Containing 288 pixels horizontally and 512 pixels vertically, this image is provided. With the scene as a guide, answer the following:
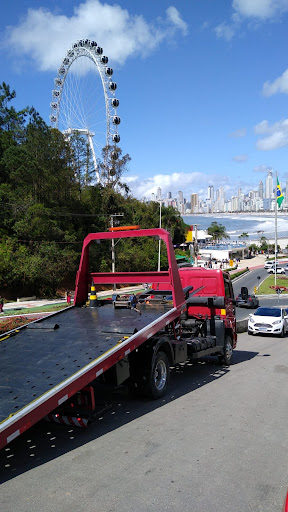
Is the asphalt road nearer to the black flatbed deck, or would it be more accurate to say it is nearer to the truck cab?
the black flatbed deck

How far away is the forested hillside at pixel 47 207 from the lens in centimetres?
4291

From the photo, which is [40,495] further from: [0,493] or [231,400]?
[231,400]

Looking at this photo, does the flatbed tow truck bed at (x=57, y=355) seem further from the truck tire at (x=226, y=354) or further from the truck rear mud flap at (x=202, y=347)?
the truck tire at (x=226, y=354)

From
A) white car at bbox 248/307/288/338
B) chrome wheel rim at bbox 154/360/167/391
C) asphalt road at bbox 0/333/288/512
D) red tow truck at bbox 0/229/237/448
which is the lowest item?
white car at bbox 248/307/288/338

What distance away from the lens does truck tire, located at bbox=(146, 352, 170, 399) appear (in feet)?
24.0

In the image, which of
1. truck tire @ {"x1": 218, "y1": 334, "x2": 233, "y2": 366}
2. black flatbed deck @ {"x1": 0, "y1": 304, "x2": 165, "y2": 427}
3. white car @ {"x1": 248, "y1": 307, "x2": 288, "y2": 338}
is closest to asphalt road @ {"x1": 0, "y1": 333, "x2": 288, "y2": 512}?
black flatbed deck @ {"x1": 0, "y1": 304, "x2": 165, "y2": 427}

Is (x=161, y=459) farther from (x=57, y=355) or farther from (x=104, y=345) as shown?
(x=57, y=355)

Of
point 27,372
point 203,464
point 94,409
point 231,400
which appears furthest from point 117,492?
point 231,400

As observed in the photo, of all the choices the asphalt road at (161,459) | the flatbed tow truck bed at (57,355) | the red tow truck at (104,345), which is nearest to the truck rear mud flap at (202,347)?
the red tow truck at (104,345)

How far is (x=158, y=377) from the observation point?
7.79m

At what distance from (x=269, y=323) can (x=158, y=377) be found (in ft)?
34.2

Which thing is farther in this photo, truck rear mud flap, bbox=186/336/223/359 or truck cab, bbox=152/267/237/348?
truck cab, bbox=152/267/237/348

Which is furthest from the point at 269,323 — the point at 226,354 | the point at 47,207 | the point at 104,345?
the point at 47,207

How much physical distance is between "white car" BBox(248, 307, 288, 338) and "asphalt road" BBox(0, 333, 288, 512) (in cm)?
910
